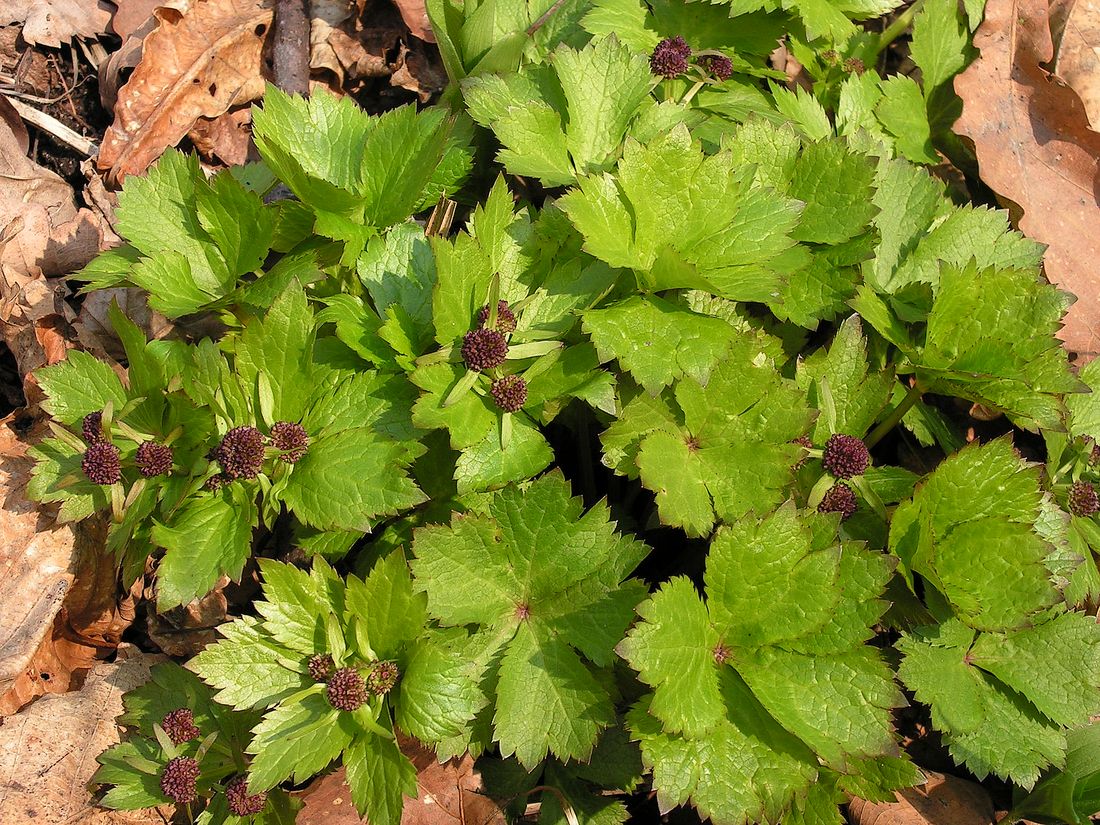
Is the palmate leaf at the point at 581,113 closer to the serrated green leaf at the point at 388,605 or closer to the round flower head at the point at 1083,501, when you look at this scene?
the serrated green leaf at the point at 388,605

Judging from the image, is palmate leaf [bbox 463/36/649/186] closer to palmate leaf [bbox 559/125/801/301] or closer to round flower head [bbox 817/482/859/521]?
palmate leaf [bbox 559/125/801/301]

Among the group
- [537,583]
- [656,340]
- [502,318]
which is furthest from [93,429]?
[656,340]

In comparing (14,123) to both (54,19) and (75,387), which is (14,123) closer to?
(54,19)

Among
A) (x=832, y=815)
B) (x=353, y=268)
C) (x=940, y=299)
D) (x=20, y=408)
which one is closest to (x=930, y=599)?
(x=832, y=815)

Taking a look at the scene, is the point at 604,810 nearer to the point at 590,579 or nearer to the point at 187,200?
the point at 590,579

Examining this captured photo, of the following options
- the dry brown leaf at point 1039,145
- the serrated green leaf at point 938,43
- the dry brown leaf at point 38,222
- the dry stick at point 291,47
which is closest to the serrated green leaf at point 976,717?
the dry brown leaf at point 1039,145

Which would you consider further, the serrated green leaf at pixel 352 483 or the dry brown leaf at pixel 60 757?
the dry brown leaf at pixel 60 757

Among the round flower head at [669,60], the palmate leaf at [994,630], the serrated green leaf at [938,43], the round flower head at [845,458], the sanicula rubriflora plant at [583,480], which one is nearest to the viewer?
the sanicula rubriflora plant at [583,480]
